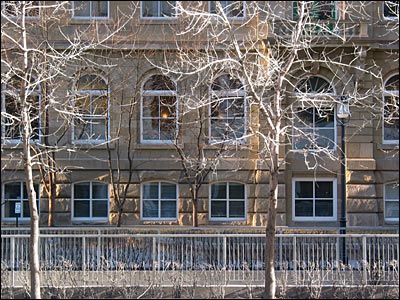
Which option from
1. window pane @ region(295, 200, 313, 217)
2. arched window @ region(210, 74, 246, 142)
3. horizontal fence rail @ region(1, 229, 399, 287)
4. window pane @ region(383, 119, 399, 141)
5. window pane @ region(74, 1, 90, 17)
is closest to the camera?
horizontal fence rail @ region(1, 229, 399, 287)

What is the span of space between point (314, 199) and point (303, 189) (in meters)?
0.53

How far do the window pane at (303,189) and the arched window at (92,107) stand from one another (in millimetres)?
7157

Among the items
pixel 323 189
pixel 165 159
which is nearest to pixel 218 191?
pixel 165 159

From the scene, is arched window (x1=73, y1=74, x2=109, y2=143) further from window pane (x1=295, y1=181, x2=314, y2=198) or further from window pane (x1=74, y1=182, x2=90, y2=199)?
window pane (x1=295, y1=181, x2=314, y2=198)

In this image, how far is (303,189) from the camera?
2066cm

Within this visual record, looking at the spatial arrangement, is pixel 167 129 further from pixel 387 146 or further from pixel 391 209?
pixel 391 209

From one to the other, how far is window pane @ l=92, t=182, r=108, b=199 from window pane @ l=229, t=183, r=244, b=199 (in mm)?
4529

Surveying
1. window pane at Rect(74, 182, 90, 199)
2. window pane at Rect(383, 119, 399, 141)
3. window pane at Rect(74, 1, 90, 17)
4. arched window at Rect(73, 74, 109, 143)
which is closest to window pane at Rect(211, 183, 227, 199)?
arched window at Rect(73, 74, 109, 143)

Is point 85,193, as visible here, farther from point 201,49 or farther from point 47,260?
point 47,260

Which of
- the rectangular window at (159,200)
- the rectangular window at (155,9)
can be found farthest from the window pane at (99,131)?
the rectangular window at (155,9)

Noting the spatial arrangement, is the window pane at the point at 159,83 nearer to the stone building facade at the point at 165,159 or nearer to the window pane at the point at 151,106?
the stone building facade at the point at 165,159

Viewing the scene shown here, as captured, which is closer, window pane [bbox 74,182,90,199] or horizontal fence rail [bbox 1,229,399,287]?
horizontal fence rail [bbox 1,229,399,287]

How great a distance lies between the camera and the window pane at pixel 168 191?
2039cm

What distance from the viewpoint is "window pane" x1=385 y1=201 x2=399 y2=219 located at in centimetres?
2047
